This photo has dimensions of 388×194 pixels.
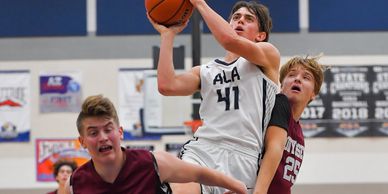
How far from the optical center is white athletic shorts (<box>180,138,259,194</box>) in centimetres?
427

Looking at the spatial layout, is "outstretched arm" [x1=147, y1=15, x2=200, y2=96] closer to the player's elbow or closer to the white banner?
the player's elbow

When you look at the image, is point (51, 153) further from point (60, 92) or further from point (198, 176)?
point (198, 176)

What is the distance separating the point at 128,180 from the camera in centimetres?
391

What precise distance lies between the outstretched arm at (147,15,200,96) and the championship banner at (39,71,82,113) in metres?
8.33

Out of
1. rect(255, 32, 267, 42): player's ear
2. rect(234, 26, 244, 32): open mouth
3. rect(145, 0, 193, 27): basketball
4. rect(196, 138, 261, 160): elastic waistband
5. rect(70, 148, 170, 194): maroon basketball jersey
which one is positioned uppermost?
rect(145, 0, 193, 27): basketball

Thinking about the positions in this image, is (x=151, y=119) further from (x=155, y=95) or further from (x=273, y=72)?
(x=273, y=72)

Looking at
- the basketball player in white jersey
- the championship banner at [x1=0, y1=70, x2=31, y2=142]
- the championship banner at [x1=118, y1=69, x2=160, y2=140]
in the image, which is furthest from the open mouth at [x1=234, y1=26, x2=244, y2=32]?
the championship banner at [x1=0, y1=70, x2=31, y2=142]

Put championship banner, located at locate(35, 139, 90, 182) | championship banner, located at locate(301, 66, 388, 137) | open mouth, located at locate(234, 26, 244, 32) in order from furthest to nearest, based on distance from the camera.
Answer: championship banner, located at locate(35, 139, 90, 182) → championship banner, located at locate(301, 66, 388, 137) → open mouth, located at locate(234, 26, 244, 32)

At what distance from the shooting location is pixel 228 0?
41.4ft

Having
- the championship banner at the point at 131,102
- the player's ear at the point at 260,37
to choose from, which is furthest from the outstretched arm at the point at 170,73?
the championship banner at the point at 131,102

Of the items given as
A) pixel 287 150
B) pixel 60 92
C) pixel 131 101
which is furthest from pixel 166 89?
pixel 60 92

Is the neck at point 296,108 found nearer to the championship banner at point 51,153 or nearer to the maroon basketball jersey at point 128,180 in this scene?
the maroon basketball jersey at point 128,180

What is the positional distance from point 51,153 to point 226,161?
8882mm

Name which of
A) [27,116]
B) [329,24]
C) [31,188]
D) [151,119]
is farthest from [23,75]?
[329,24]
